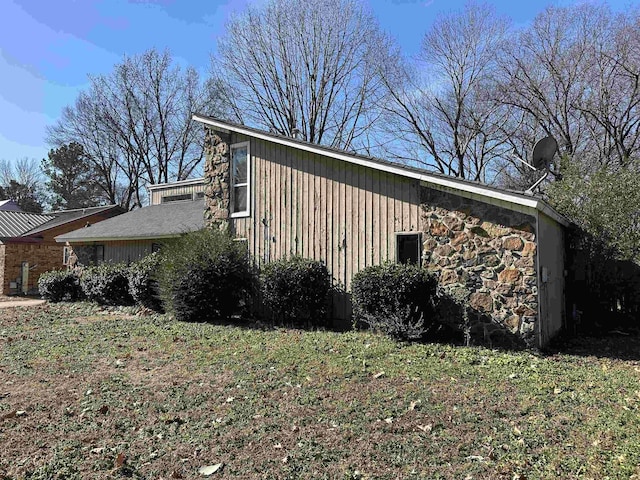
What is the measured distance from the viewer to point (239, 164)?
11.7 metres

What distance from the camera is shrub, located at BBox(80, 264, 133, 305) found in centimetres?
1388

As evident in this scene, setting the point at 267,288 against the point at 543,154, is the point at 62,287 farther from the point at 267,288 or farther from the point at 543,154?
the point at 543,154

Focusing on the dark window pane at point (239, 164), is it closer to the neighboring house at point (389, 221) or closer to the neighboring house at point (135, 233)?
the neighboring house at point (389, 221)

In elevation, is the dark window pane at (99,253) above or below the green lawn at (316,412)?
above

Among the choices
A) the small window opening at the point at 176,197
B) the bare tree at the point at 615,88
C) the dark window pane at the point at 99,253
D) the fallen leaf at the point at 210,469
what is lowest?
the fallen leaf at the point at 210,469

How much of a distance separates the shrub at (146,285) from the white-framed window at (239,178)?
2784 mm

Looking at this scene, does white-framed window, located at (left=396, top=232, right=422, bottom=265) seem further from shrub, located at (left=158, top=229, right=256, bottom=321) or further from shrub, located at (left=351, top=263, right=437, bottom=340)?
shrub, located at (left=158, top=229, right=256, bottom=321)

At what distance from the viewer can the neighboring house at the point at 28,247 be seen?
20469mm

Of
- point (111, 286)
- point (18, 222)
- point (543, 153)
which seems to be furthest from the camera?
point (18, 222)

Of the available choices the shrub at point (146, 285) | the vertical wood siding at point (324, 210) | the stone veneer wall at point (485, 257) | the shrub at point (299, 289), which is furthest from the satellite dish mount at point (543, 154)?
the shrub at point (146, 285)

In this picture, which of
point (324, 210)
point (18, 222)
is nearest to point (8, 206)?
point (18, 222)

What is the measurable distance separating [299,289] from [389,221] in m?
2.29

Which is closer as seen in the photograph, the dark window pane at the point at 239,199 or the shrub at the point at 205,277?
the shrub at the point at 205,277

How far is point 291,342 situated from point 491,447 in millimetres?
A: 4622
